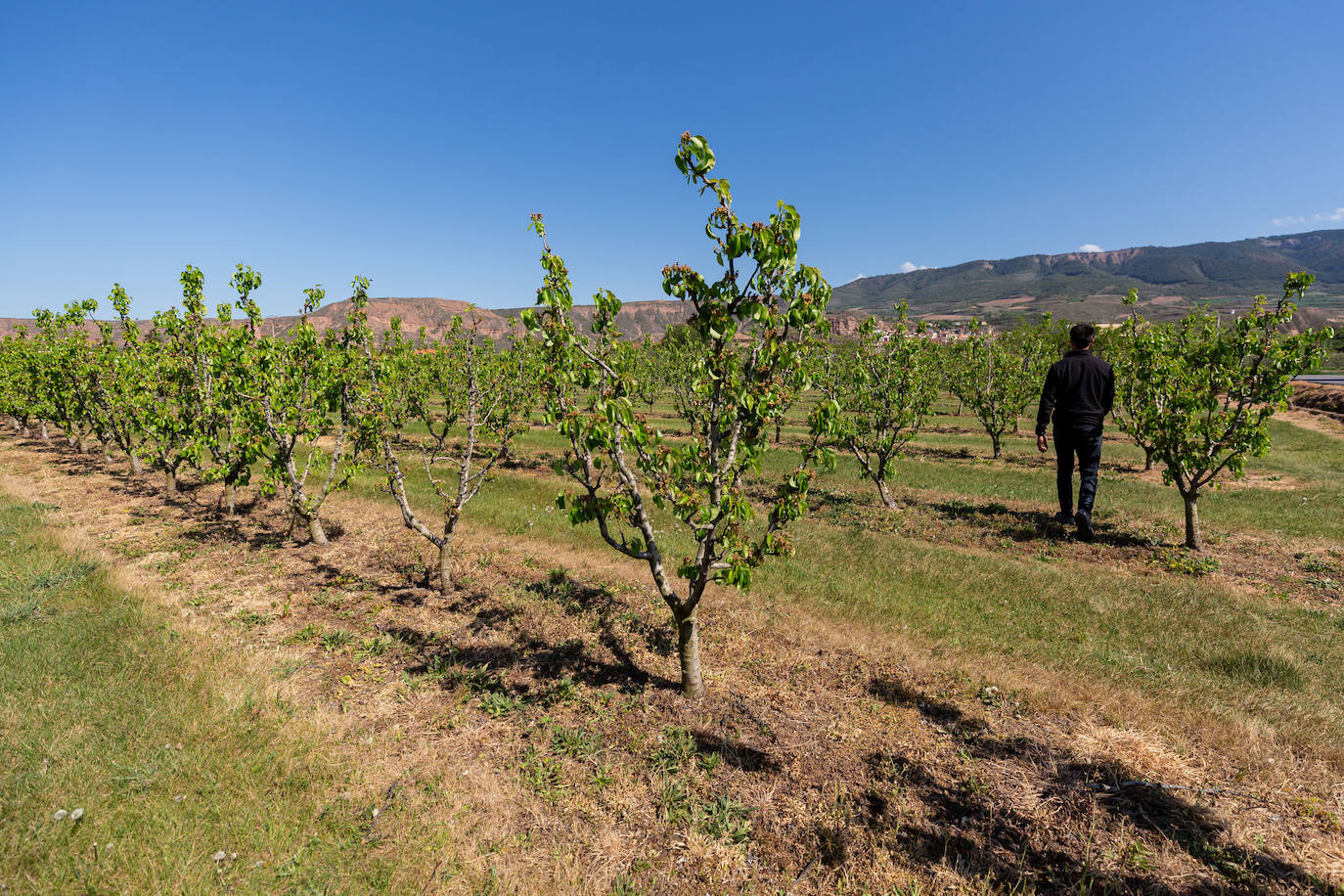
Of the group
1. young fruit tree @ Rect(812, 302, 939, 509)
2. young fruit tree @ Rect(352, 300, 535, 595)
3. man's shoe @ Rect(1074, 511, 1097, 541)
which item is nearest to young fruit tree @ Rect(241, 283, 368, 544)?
young fruit tree @ Rect(352, 300, 535, 595)

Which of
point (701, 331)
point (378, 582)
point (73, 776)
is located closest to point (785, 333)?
point (701, 331)

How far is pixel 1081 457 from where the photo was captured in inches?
472

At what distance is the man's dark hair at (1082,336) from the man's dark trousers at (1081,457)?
1.82m

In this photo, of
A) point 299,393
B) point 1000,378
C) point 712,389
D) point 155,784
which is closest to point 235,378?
point 299,393

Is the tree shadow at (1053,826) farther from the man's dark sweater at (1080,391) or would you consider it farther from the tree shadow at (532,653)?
the man's dark sweater at (1080,391)

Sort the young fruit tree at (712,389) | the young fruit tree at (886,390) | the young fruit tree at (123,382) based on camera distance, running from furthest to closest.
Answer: the young fruit tree at (886,390), the young fruit tree at (123,382), the young fruit tree at (712,389)

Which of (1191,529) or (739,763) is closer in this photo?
(739,763)

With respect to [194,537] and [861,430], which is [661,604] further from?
[194,537]

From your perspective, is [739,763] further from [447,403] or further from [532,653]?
[447,403]

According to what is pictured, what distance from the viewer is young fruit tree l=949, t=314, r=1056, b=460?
98.0ft

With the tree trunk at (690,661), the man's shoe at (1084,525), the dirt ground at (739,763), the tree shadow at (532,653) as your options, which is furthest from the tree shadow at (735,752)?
the man's shoe at (1084,525)

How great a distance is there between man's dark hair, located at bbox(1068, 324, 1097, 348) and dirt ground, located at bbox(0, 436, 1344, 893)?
318 inches

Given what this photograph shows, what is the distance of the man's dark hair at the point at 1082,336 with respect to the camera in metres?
11.1

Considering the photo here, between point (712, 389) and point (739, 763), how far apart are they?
13.8ft
